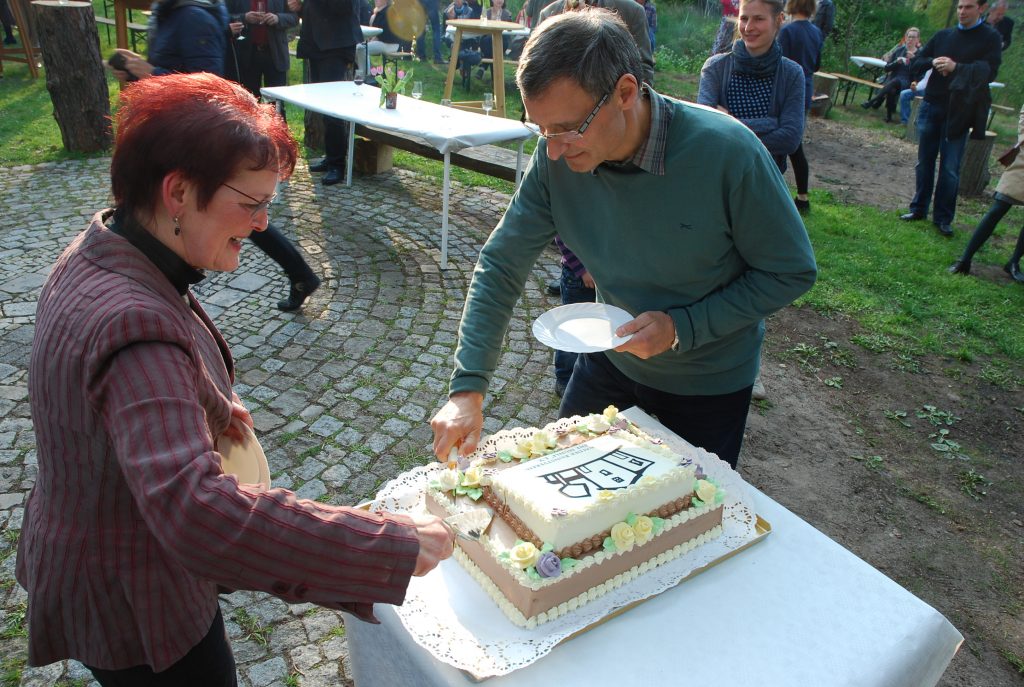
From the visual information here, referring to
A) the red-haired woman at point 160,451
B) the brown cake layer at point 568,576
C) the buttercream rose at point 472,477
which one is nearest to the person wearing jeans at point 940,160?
the brown cake layer at point 568,576

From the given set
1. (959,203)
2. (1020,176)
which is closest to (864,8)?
(959,203)

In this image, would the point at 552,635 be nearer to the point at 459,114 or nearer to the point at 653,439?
the point at 653,439

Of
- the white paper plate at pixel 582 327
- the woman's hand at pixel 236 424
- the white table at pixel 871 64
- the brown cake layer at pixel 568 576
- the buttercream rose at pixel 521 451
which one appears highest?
the white table at pixel 871 64

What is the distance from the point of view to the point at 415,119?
19.5 feet

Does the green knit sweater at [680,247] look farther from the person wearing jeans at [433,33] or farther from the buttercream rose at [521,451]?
the person wearing jeans at [433,33]

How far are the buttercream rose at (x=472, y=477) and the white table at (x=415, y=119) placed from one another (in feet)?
13.0

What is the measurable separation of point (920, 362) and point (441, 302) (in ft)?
11.3

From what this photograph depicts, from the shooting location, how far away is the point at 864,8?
1577 cm

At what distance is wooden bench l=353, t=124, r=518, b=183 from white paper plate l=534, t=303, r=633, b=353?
463cm

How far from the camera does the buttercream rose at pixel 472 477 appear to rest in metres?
1.72

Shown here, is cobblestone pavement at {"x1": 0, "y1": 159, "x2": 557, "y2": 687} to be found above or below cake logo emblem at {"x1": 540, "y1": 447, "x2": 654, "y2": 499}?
below

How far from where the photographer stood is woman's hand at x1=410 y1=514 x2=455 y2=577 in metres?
1.26

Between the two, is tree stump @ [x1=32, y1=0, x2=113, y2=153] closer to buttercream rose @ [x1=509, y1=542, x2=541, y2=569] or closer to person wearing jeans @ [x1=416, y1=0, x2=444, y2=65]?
buttercream rose @ [x1=509, y1=542, x2=541, y2=569]

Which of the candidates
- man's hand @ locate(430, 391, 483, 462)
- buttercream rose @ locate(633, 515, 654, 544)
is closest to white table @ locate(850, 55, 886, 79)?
man's hand @ locate(430, 391, 483, 462)
